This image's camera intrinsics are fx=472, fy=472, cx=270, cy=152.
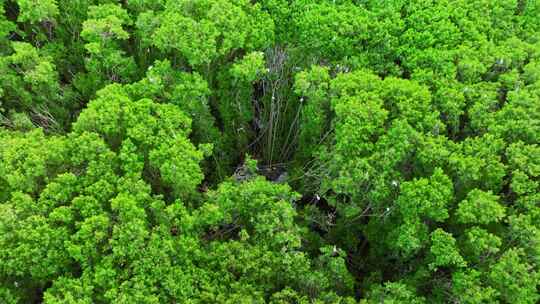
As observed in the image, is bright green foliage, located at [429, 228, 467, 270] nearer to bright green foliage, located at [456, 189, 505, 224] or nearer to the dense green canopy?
the dense green canopy

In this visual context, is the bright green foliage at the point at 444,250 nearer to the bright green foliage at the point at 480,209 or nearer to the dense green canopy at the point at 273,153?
the dense green canopy at the point at 273,153

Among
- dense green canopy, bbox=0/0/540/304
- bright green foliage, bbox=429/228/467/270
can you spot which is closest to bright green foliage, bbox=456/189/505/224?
dense green canopy, bbox=0/0/540/304

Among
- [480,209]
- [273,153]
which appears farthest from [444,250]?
[273,153]

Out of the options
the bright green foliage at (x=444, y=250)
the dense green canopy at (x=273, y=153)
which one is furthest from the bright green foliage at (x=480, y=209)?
the bright green foliage at (x=444, y=250)

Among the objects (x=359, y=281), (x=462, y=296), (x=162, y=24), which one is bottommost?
(x=359, y=281)

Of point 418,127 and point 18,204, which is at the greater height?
point 418,127

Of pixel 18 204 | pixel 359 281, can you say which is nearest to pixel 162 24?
pixel 18 204

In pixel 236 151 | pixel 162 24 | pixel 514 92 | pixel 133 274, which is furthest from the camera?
pixel 236 151

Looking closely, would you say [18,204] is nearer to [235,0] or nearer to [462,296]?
[235,0]
